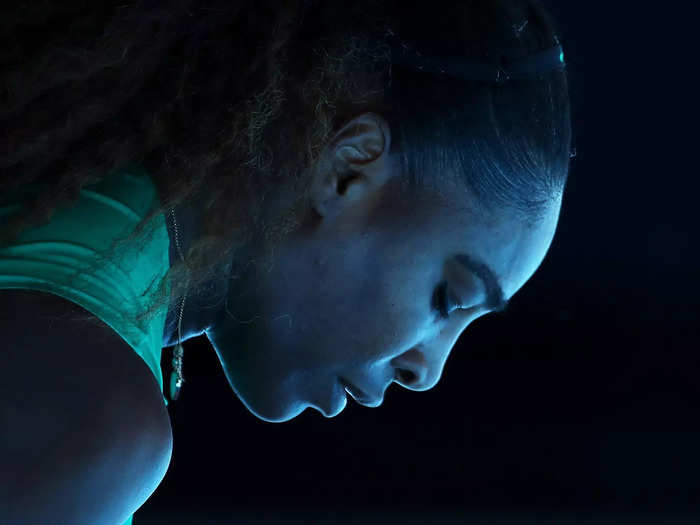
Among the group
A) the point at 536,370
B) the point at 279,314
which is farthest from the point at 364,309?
the point at 536,370

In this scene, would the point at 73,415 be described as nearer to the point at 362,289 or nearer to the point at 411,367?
the point at 362,289

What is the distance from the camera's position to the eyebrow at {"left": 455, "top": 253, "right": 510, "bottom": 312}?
0.94 m

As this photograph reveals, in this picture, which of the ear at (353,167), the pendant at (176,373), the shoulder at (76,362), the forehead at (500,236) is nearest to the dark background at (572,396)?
the forehead at (500,236)

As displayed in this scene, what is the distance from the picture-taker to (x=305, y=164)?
850 millimetres

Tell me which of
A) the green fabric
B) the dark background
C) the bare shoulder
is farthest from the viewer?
the dark background

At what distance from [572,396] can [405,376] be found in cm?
189

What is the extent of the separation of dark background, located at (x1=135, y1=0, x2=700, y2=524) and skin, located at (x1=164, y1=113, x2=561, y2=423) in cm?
144

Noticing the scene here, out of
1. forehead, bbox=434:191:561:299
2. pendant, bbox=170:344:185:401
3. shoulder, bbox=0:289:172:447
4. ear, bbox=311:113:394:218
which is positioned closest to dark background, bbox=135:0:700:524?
forehead, bbox=434:191:561:299

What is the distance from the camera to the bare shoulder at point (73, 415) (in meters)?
0.58

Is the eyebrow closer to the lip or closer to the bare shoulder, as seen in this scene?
the lip

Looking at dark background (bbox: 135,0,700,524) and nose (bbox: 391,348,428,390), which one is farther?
dark background (bbox: 135,0,700,524)

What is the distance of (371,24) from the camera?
872 millimetres

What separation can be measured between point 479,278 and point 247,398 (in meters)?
0.26

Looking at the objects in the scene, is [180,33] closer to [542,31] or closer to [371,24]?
[371,24]
